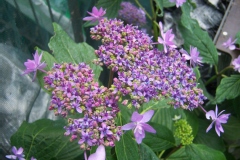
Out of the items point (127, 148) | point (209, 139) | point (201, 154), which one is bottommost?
point (209, 139)

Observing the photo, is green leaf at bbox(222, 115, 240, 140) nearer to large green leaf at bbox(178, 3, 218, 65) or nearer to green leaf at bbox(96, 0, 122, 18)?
large green leaf at bbox(178, 3, 218, 65)

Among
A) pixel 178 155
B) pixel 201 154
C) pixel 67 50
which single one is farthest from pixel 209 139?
pixel 67 50

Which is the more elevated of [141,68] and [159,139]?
[141,68]

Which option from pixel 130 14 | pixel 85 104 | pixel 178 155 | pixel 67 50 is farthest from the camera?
pixel 130 14

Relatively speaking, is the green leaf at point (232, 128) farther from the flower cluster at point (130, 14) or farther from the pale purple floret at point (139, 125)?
the pale purple floret at point (139, 125)

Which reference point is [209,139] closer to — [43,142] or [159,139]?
[159,139]

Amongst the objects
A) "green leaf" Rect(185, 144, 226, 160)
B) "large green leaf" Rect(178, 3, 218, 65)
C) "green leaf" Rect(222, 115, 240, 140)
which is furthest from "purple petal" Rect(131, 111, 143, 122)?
"green leaf" Rect(222, 115, 240, 140)

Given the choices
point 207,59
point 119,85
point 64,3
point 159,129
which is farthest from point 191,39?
point 119,85
